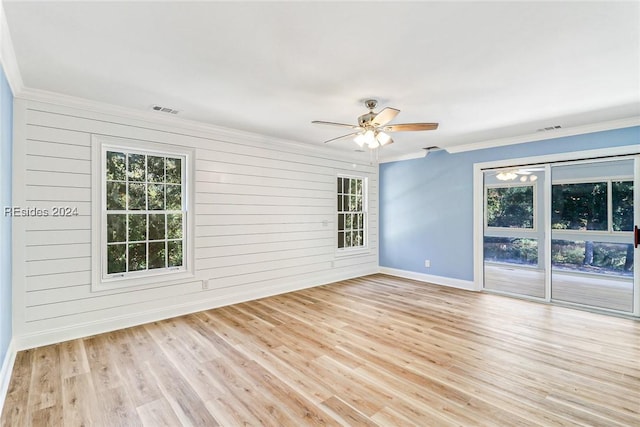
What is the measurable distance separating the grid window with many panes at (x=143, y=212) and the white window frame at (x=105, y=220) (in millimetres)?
36

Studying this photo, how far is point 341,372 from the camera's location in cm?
267

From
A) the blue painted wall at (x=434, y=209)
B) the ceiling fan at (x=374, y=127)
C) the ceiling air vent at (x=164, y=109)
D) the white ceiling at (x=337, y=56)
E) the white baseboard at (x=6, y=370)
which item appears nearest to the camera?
the white ceiling at (x=337, y=56)

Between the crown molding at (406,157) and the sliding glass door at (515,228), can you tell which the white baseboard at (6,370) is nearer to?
the sliding glass door at (515,228)

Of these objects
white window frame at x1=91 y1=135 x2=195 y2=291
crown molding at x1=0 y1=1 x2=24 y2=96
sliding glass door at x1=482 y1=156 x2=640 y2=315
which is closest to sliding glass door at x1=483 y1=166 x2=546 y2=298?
sliding glass door at x1=482 y1=156 x2=640 y2=315

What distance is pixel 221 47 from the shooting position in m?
2.33

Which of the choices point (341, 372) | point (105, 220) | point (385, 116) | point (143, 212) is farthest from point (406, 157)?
point (105, 220)

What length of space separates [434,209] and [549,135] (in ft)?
7.22

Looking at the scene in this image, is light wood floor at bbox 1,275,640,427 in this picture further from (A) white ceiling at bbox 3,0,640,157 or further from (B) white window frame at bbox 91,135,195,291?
A: (A) white ceiling at bbox 3,0,640,157

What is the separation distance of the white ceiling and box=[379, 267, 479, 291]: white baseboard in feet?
10.1

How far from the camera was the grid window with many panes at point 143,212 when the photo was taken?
3.67m

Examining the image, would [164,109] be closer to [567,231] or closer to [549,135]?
[549,135]

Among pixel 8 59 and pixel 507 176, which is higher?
pixel 8 59

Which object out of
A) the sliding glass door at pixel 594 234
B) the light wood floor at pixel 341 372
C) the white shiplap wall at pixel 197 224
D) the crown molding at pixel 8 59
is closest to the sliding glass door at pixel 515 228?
the sliding glass door at pixel 594 234

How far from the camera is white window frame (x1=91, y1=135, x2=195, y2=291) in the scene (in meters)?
3.48
